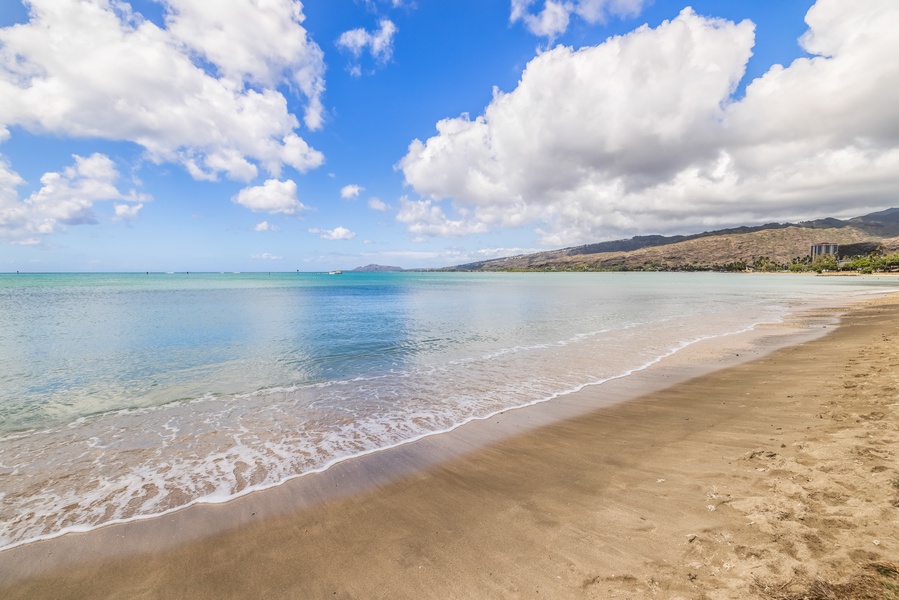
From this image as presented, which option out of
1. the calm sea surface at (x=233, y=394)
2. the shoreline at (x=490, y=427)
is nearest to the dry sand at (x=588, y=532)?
the shoreline at (x=490, y=427)

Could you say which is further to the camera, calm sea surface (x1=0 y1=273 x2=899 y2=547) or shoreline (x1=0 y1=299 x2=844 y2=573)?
calm sea surface (x1=0 y1=273 x2=899 y2=547)

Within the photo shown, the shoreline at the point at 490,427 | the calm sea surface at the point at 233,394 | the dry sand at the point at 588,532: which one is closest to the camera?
the dry sand at the point at 588,532

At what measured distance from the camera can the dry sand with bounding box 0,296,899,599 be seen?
4.03 meters

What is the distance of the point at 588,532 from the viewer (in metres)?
4.94

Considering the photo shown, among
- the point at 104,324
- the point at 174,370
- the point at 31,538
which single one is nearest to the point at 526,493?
the point at 31,538

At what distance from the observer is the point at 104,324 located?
91.4 feet

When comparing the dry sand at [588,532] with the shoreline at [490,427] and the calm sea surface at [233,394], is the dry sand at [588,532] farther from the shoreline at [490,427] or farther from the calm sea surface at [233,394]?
the calm sea surface at [233,394]

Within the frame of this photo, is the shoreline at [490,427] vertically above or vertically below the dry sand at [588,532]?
below

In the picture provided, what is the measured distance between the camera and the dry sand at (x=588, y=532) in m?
4.03

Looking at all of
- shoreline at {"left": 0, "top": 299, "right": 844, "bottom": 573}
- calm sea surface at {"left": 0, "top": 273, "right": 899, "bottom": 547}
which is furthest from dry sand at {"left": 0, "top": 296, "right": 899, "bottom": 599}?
calm sea surface at {"left": 0, "top": 273, "right": 899, "bottom": 547}

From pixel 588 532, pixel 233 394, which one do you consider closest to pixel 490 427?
pixel 588 532

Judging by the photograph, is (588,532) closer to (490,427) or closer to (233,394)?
(490,427)

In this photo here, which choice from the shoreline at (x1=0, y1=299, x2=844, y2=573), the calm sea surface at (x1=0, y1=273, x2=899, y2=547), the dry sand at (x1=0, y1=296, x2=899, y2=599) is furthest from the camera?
the calm sea surface at (x1=0, y1=273, x2=899, y2=547)

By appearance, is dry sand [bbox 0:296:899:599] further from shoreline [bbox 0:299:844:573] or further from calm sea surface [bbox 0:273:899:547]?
calm sea surface [bbox 0:273:899:547]
